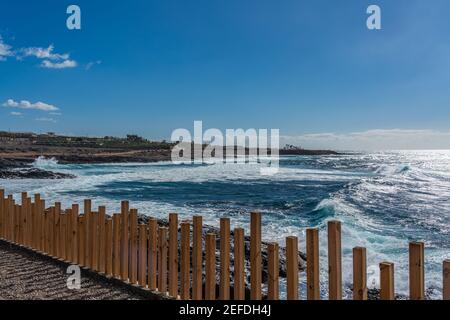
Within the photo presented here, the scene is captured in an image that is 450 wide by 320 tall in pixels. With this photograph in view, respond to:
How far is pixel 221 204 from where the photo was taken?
18984 mm

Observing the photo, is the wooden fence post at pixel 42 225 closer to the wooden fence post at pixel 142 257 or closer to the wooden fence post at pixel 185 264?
the wooden fence post at pixel 142 257

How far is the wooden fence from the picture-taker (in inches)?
139

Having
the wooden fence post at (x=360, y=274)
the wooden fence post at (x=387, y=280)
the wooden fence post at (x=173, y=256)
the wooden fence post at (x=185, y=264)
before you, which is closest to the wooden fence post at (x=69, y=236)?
the wooden fence post at (x=173, y=256)

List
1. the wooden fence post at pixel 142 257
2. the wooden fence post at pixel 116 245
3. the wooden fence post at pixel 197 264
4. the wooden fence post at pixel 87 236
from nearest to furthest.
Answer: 1. the wooden fence post at pixel 197 264
2. the wooden fence post at pixel 142 257
3. the wooden fence post at pixel 116 245
4. the wooden fence post at pixel 87 236

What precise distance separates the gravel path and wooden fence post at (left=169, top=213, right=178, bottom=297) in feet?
1.46

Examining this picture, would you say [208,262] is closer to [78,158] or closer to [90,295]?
[90,295]

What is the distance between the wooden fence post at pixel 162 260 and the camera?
4.89m

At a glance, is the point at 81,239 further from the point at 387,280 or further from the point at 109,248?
the point at 387,280

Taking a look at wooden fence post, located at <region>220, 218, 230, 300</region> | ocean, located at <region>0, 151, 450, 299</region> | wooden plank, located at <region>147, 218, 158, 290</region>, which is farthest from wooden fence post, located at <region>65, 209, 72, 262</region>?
ocean, located at <region>0, 151, 450, 299</region>

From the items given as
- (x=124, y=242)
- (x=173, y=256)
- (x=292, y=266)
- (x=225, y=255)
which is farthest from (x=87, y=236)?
(x=292, y=266)

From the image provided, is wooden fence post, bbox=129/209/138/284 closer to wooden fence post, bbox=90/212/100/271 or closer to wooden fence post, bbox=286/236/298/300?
wooden fence post, bbox=90/212/100/271

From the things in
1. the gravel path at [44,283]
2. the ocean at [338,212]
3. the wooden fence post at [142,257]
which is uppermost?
the wooden fence post at [142,257]

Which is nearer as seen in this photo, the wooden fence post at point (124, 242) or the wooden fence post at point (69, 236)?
the wooden fence post at point (124, 242)

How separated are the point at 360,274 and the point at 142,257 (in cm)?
265
